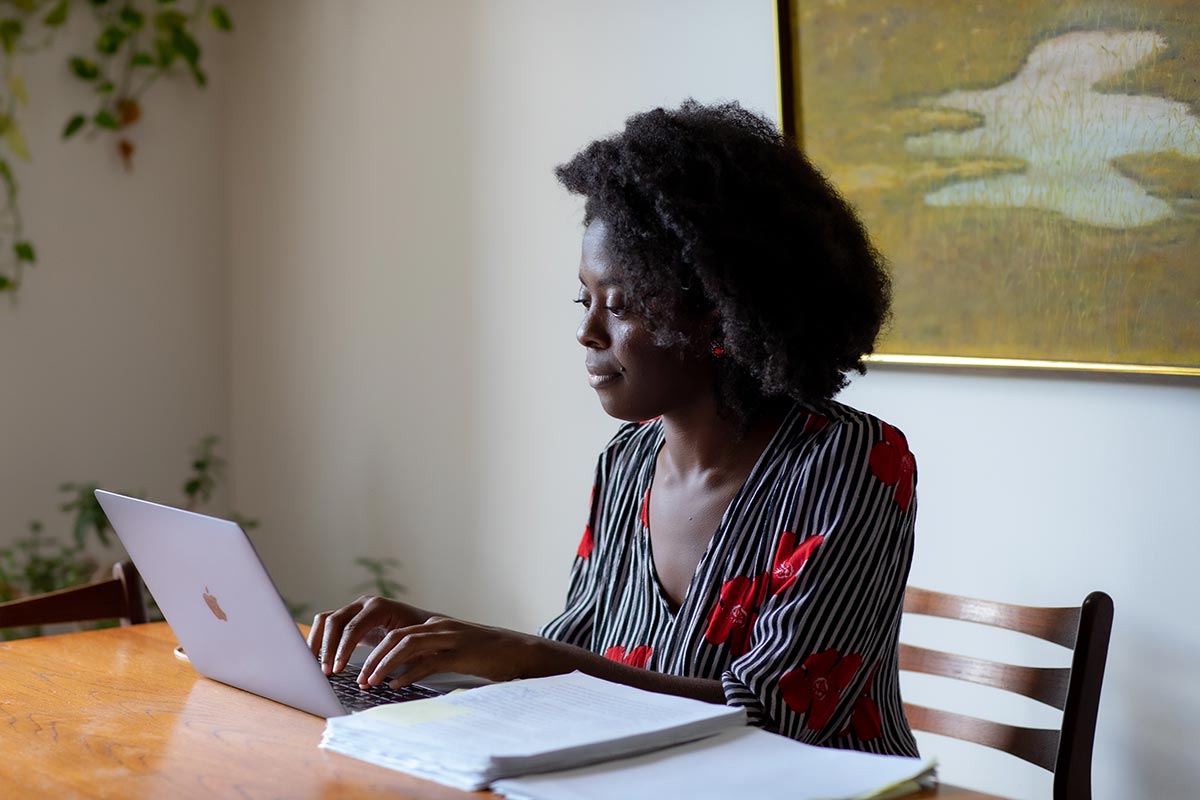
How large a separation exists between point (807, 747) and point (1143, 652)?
0.95m

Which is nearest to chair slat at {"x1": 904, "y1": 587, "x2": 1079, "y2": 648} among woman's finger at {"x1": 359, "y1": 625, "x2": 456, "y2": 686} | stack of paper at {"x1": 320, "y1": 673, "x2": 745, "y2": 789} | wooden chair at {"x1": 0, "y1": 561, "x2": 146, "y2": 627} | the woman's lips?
the woman's lips

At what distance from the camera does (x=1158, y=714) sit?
70.6 inches

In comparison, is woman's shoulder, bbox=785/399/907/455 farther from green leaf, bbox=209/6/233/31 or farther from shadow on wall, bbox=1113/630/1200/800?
green leaf, bbox=209/6/233/31

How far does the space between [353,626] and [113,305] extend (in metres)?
2.13

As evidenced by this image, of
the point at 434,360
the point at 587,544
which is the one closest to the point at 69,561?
the point at 434,360

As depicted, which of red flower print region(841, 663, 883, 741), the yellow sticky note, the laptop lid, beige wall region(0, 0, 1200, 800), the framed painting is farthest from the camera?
beige wall region(0, 0, 1200, 800)

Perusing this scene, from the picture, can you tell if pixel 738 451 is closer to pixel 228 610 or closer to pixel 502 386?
pixel 228 610

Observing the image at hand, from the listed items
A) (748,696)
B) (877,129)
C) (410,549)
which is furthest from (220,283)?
(748,696)

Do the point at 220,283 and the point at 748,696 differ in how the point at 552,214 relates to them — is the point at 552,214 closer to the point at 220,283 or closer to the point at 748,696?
the point at 220,283

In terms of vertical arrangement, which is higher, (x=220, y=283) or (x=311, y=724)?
(x=220, y=283)

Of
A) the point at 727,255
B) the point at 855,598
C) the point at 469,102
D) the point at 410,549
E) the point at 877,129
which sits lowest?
the point at 410,549

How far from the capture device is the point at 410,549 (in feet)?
9.87

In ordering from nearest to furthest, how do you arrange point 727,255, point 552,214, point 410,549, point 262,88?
point 727,255 → point 552,214 → point 410,549 → point 262,88

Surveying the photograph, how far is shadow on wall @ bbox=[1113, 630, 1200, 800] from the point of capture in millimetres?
1757
